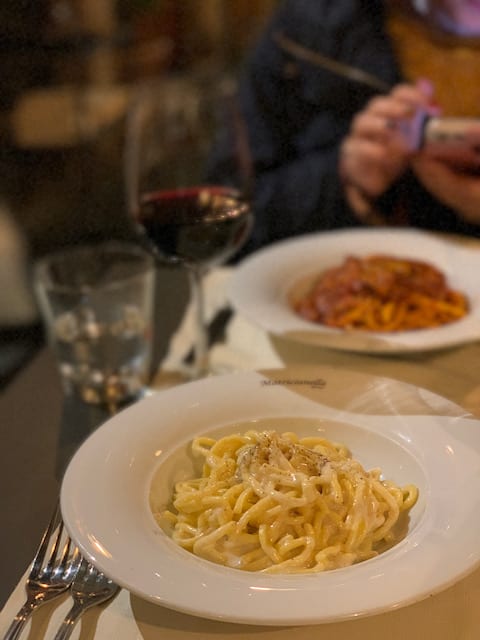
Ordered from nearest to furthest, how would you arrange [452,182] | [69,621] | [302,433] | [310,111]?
[69,621] < [302,433] < [452,182] < [310,111]

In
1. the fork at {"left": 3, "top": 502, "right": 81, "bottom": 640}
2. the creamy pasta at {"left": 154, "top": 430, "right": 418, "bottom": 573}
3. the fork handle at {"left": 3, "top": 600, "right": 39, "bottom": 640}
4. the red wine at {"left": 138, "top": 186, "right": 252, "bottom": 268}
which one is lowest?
the fork at {"left": 3, "top": 502, "right": 81, "bottom": 640}

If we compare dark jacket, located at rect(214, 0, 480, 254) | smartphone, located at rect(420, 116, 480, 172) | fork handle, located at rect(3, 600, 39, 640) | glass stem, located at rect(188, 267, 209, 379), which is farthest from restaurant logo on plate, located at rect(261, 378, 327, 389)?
dark jacket, located at rect(214, 0, 480, 254)

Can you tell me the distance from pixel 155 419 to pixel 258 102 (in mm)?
1452

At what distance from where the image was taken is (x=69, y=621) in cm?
57

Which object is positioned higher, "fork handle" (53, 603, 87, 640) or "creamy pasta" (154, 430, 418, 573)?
"creamy pasta" (154, 430, 418, 573)

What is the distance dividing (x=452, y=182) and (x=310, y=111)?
0.58 metres

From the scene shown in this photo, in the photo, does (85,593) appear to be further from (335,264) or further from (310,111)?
(310,111)

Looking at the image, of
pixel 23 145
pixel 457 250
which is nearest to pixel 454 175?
pixel 457 250

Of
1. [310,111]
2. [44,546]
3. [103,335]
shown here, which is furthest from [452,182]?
[44,546]

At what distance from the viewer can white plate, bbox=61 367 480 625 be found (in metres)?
0.51

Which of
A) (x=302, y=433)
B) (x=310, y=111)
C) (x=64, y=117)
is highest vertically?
(x=302, y=433)

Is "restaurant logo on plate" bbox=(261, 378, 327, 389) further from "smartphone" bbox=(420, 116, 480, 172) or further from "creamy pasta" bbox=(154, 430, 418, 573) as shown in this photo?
"smartphone" bbox=(420, 116, 480, 172)

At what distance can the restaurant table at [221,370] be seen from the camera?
562mm

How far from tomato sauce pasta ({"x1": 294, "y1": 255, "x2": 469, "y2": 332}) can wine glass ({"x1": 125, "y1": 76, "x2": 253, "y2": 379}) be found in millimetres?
180
